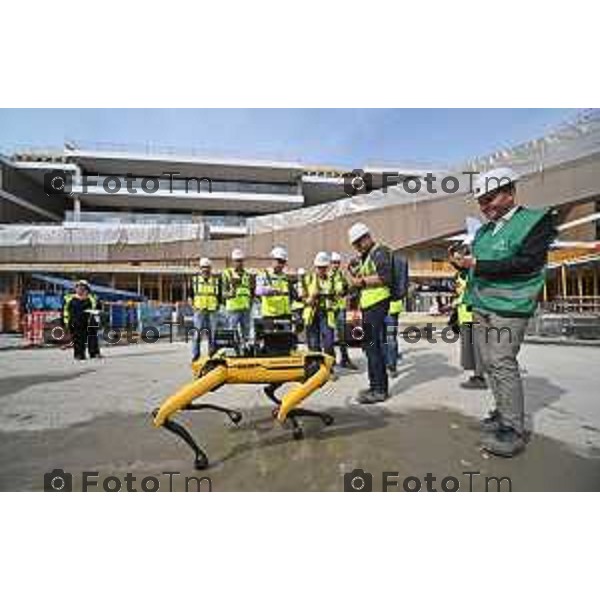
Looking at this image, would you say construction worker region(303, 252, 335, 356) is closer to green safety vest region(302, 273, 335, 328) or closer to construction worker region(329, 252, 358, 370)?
green safety vest region(302, 273, 335, 328)

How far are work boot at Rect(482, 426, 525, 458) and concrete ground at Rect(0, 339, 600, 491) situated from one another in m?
0.05

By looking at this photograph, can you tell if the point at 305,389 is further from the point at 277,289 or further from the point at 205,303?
the point at 205,303

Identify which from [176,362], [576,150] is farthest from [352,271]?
[576,150]

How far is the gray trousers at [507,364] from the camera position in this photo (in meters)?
2.57

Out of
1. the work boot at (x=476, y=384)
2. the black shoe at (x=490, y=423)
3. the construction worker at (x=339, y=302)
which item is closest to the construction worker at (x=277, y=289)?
the construction worker at (x=339, y=302)

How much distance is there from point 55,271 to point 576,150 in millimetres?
21696

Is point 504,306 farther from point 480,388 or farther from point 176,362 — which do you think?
point 176,362

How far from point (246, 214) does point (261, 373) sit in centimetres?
3955

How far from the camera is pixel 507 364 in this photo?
260cm
